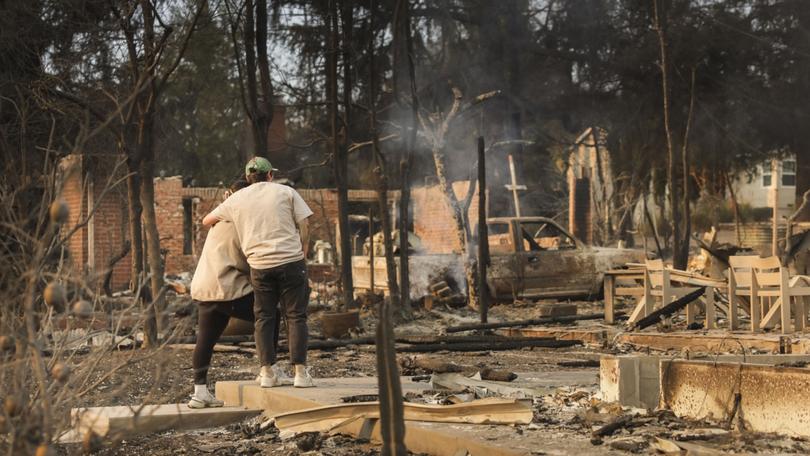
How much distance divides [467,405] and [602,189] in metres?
29.1

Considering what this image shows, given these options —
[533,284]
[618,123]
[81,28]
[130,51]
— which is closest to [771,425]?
[130,51]

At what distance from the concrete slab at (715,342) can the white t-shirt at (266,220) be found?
16.5 ft

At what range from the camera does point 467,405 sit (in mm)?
6836

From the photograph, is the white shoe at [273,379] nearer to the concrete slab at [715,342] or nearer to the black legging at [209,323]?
the black legging at [209,323]

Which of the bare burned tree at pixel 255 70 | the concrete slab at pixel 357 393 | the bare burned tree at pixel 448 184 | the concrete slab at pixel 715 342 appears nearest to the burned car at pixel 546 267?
the bare burned tree at pixel 448 184

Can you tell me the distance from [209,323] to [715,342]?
21.2ft

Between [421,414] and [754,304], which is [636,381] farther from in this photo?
[754,304]

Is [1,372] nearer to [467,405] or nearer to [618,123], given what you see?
[467,405]

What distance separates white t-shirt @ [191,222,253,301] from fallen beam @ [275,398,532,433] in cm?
141

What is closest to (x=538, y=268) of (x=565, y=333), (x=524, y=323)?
(x=524, y=323)

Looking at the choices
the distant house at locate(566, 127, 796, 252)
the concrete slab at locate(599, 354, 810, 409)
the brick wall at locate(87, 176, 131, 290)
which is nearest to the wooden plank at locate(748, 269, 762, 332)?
the concrete slab at locate(599, 354, 810, 409)

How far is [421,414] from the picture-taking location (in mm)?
6977

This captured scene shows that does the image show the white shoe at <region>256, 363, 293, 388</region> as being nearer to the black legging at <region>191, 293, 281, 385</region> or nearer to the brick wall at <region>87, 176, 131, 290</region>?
the black legging at <region>191, 293, 281, 385</region>

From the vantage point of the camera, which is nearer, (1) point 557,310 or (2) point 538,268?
(1) point 557,310
